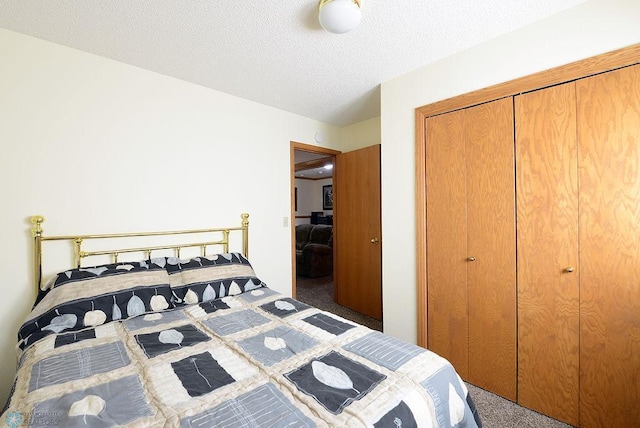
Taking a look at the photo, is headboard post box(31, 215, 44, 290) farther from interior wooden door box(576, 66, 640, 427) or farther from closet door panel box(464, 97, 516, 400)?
interior wooden door box(576, 66, 640, 427)

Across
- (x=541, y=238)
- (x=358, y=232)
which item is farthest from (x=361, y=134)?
(x=541, y=238)

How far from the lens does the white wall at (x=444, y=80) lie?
1.49 m

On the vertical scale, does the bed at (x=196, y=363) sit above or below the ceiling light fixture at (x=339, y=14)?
below

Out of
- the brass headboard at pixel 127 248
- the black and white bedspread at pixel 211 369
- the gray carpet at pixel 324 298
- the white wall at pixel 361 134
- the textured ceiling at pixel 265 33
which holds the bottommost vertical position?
the gray carpet at pixel 324 298

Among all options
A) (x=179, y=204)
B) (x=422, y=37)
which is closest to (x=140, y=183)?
(x=179, y=204)

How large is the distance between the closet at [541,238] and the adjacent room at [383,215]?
0.01m

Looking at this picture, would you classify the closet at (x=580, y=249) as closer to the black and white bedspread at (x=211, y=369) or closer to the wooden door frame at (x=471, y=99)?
the wooden door frame at (x=471, y=99)

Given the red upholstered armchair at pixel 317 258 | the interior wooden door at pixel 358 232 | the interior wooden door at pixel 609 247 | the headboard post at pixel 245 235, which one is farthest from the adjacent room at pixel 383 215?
the red upholstered armchair at pixel 317 258

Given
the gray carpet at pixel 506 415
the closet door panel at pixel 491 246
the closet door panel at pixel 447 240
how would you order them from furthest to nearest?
the closet door panel at pixel 447 240 < the closet door panel at pixel 491 246 < the gray carpet at pixel 506 415

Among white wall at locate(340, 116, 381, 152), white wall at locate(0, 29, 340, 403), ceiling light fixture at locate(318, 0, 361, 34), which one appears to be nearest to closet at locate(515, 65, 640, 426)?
ceiling light fixture at locate(318, 0, 361, 34)

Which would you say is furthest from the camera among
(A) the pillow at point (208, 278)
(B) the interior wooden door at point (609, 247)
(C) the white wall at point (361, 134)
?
(C) the white wall at point (361, 134)

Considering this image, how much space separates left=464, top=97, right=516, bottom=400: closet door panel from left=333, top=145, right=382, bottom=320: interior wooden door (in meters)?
1.27

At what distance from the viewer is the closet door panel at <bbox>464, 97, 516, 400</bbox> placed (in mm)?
1821

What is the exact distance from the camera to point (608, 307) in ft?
4.91
